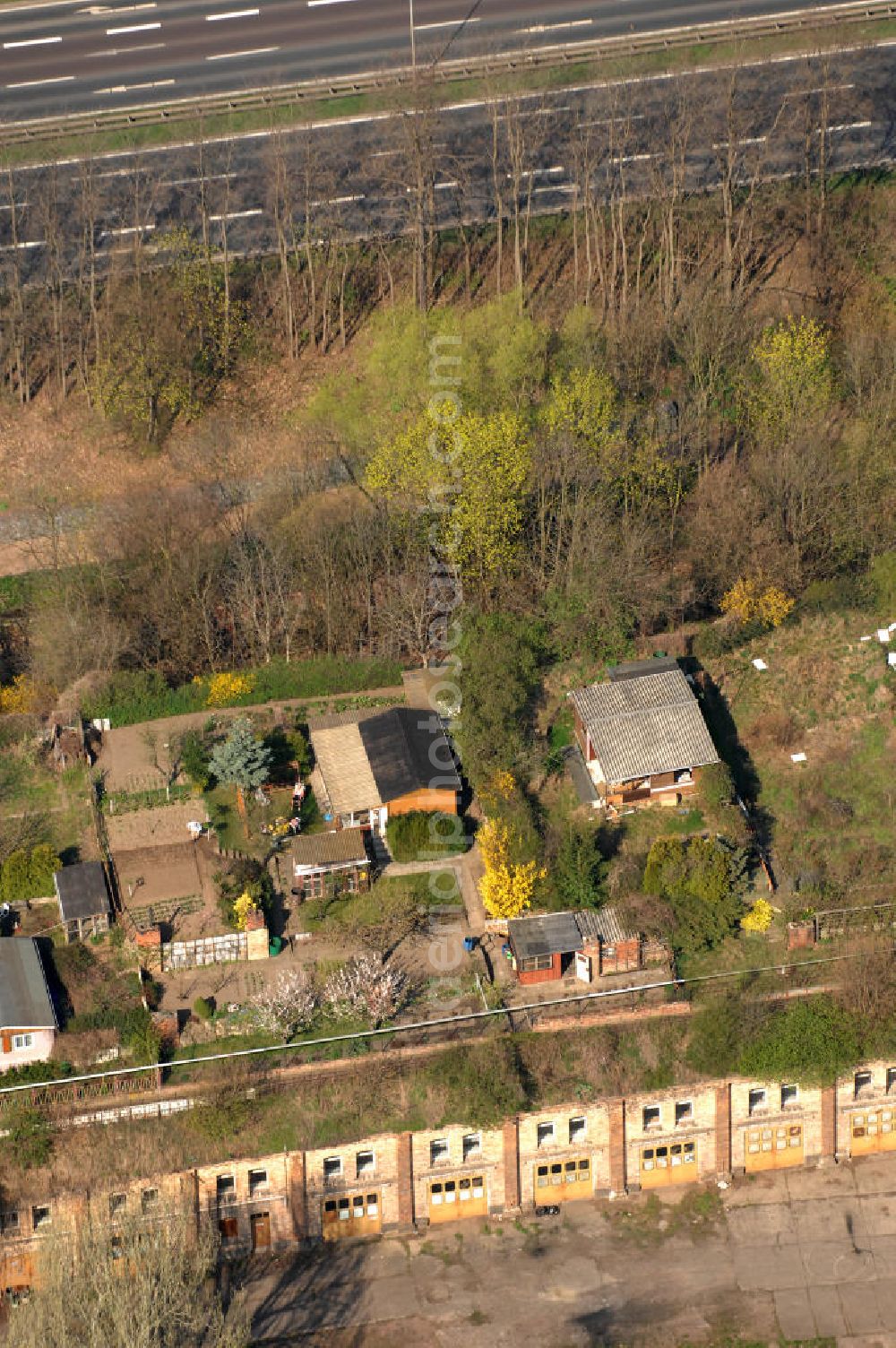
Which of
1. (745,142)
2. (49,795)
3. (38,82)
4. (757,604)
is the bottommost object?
(49,795)

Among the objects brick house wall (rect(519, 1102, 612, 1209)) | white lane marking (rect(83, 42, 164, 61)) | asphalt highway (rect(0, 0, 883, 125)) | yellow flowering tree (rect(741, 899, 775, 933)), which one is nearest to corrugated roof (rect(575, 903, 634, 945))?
yellow flowering tree (rect(741, 899, 775, 933))

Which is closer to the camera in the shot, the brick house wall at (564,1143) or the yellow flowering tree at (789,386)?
the brick house wall at (564,1143)

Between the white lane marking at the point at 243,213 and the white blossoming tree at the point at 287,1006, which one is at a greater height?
the white lane marking at the point at 243,213

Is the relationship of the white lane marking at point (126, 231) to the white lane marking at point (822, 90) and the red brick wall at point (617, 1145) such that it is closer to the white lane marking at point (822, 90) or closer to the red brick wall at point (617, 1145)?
the white lane marking at point (822, 90)

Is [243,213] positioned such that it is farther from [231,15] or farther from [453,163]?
[231,15]

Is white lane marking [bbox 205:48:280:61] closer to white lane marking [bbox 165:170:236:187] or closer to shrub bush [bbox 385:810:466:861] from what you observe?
white lane marking [bbox 165:170:236:187]

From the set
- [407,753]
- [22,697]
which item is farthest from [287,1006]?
[22,697]

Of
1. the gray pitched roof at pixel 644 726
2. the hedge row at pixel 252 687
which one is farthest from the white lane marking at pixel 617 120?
the gray pitched roof at pixel 644 726
